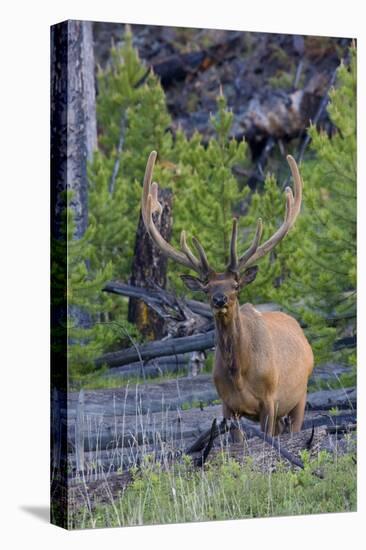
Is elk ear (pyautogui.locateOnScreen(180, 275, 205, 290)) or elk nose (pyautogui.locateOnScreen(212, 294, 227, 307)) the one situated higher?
elk ear (pyautogui.locateOnScreen(180, 275, 205, 290))

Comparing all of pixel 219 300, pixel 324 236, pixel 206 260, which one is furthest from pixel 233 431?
pixel 324 236

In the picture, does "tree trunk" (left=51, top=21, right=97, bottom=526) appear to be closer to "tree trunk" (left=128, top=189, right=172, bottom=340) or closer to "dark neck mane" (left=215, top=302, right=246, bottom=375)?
"tree trunk" (left=128, top=189, right=172, bottom=340)

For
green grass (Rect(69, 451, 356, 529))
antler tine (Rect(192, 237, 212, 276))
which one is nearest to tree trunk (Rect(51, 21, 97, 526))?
green grass (Rect(69, 451, 356, 529))

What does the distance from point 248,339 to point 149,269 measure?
90cm

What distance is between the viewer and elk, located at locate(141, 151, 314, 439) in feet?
35.8

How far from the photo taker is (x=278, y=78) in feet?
38.9

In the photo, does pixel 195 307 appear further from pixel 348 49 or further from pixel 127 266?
pixel 348 49

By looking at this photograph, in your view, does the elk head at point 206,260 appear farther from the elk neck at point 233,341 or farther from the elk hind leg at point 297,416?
the elk hind leg at point 297,416

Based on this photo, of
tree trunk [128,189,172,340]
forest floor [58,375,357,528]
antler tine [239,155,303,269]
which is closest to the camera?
forest floor [58,375,357,528]

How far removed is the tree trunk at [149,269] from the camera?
11.4 meters

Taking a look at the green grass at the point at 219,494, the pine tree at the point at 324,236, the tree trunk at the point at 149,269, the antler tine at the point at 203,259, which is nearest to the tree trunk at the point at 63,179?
the green grass at the point at 219,494

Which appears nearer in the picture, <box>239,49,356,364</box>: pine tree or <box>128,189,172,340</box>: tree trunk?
<box>128,189,172,340</box>: tree trunk

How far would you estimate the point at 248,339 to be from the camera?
11125mm

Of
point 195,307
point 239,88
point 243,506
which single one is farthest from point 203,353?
point 239,88
